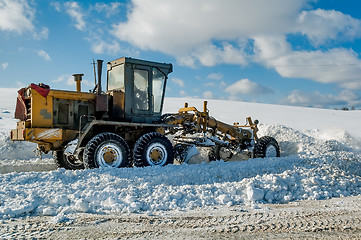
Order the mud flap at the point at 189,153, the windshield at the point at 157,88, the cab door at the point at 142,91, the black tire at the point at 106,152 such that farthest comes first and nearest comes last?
the mud flap at the point at 189,153, the windshield at the point at 157,88, the cab door at the point at 142,91, the black tire at the point at 106,152

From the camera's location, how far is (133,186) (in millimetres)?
5883

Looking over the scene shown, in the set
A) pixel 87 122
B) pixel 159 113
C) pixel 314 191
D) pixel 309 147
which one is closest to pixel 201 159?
pixel 159 113

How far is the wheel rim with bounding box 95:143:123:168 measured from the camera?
7.56 metres

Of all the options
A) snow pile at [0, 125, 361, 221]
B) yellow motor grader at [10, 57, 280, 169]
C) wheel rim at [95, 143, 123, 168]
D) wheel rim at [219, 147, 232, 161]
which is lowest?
snow pile at [0, 125, 361, 221]

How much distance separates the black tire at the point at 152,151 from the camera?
809 centimetres

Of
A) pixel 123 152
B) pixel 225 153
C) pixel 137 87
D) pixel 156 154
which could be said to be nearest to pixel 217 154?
pixel 225 153

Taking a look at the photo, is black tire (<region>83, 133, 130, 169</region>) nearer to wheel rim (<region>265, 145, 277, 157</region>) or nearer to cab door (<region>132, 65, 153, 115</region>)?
cab door (<region>132, 65, 153, 115</region>)

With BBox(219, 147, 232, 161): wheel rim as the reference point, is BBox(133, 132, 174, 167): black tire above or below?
above

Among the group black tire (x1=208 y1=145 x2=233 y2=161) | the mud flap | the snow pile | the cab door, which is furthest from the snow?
black tire (x1=208 y1=145 x2=233 y2=161)

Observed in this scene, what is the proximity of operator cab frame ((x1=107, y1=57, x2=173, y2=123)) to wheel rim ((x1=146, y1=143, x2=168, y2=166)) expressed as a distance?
102 centimetres

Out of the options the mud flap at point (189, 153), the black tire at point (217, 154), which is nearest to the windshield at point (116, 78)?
the mud flap at point (189, 153)

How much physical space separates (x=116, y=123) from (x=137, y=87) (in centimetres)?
130

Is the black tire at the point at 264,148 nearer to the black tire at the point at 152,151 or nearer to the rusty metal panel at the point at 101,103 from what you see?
the black tire at the point at 152,151

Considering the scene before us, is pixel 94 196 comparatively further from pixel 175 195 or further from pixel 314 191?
pixel 314 191
